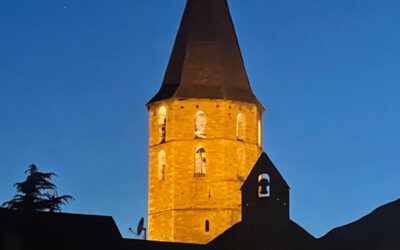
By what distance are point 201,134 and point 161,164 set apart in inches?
114

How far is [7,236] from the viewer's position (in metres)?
63.2

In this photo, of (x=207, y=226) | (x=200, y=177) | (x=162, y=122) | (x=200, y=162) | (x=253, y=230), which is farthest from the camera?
(x=162, y=122)

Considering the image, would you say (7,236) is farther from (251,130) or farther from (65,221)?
(251,130)

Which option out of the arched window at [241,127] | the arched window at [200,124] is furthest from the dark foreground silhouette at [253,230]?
the arched window at [200,124]

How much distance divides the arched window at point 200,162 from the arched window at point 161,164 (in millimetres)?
1902

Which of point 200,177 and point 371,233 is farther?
point 200,177

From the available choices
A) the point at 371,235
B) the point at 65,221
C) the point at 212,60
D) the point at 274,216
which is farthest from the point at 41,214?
the point at 212,60

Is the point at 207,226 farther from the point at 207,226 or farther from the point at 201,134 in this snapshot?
the point at 201,134

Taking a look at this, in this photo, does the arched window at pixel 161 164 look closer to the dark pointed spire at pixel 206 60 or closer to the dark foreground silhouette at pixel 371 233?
the dark pointed spire at pixel 206 60

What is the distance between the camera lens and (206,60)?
8931cm

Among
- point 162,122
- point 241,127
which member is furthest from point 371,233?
point 162,122

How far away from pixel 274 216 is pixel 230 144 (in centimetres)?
1580

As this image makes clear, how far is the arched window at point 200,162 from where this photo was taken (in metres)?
87.3

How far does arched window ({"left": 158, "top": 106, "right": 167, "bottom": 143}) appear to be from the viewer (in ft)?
291
